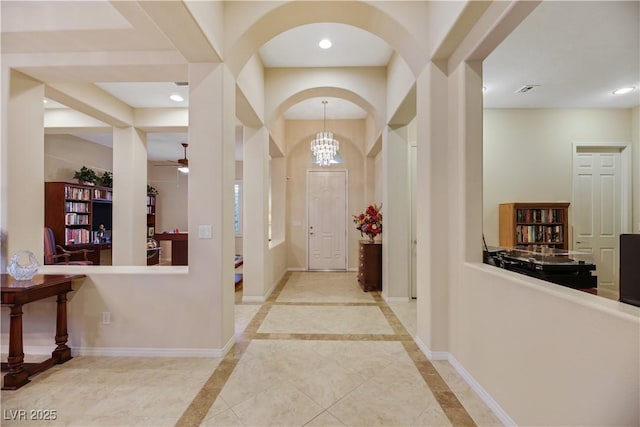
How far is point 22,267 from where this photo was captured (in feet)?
8.21

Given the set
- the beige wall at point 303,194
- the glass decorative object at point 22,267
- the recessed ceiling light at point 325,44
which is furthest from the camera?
the beige wall at point 303,194

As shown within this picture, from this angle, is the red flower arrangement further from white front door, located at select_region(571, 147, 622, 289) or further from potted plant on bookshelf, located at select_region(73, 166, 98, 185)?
potted plant on bookshelf, located at select_region(73, 166, 98, 185)

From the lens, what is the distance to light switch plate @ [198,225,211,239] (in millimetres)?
2756

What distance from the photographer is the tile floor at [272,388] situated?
1.91m

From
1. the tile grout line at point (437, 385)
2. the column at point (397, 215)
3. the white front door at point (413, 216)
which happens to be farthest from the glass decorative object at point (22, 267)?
the white front door at point (413, 216)

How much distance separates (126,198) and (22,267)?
3.05 meters

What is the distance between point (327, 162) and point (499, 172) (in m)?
3.02

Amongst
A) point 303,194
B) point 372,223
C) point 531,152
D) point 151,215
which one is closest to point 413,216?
point 372,223

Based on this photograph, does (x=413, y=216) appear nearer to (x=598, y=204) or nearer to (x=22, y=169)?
(x=598, y=204)

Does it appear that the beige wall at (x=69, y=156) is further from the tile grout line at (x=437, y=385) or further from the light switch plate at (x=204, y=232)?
the tile grout line at (x=437, y=385)

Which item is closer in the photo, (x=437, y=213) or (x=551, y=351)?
(x=551, y=351)

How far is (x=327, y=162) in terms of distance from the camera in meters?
5.89

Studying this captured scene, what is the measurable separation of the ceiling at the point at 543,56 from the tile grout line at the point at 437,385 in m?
3.28

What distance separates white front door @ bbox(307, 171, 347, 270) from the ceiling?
3.15 m
